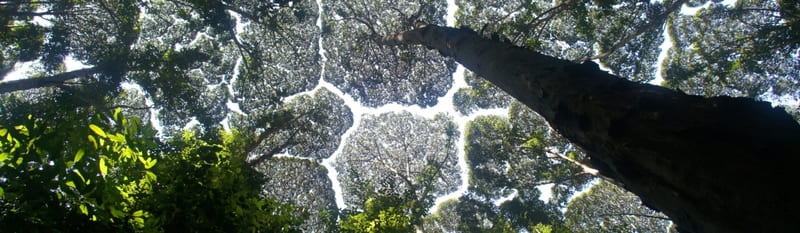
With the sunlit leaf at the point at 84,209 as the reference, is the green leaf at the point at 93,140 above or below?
above

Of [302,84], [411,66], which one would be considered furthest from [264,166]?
[411,66]

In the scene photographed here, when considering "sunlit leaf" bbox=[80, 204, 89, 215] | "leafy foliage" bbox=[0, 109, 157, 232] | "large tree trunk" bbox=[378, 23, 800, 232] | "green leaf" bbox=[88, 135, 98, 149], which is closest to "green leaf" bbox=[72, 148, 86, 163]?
"leafy foliage" bbox=[0, 109, 157, 232]

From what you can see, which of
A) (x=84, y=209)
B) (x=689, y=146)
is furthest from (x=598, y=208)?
(x=84, y=209)

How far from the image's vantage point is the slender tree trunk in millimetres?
9539

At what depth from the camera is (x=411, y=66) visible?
13664mm

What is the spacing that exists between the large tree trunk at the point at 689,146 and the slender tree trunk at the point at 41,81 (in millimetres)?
12787

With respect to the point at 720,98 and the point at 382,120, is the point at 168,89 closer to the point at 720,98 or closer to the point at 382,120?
the point at 382,120

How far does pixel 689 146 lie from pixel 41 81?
45.6 ft

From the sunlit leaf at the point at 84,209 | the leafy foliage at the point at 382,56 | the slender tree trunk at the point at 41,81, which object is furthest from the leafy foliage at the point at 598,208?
the slender tree trunk at the point at 41,81

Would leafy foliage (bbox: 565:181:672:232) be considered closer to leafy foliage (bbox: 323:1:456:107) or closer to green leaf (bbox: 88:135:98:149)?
leafy foliage (bbox: 323:1:456:107)

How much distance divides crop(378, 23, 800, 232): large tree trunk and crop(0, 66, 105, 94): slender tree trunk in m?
12.8

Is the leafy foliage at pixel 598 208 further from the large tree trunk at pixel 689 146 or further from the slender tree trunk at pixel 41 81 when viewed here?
the slender tree trunk at pixel 41 81

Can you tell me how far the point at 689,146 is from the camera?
1.75 metres

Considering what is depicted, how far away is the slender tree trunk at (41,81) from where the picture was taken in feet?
31.3
